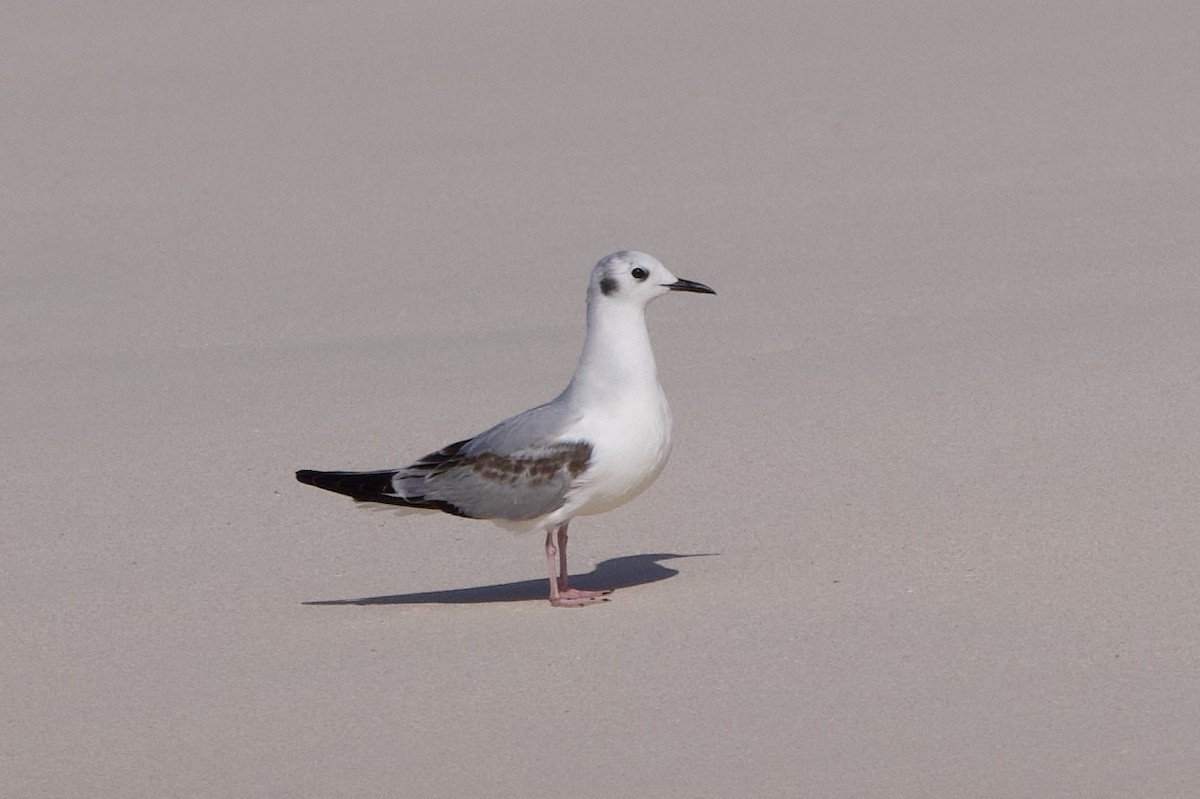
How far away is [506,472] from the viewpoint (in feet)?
21.3

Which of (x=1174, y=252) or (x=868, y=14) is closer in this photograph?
(x=1174, y=252)

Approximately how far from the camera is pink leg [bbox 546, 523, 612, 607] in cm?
643

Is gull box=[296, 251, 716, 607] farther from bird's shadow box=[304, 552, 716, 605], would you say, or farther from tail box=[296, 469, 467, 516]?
bird's shadow box=[304, 552, 716, 605]

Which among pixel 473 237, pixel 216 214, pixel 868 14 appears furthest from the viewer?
pixel 868 14

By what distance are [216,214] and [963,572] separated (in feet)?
22.6

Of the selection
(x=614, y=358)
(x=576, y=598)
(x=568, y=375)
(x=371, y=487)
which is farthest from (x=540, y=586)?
(x=568, y=375)

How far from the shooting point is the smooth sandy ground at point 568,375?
541 centimetres

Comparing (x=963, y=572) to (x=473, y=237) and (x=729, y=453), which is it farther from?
(x=473, y=237)

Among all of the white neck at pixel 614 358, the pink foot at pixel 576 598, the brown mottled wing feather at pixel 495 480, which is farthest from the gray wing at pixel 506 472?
the pink foot at pixel 576 598

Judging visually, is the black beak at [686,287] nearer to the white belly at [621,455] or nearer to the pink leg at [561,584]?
the white belly at [621,455]

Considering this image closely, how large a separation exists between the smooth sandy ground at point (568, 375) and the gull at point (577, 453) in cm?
31

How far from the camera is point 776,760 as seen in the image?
5094 mm

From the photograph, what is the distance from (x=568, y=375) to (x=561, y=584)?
283 centimetres

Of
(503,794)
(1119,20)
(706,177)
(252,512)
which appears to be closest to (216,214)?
(706,177)
